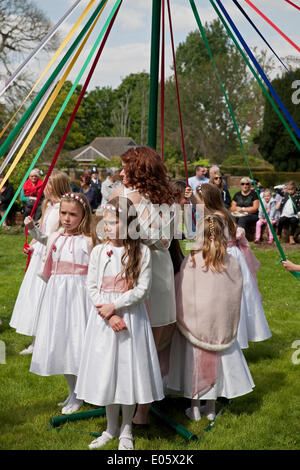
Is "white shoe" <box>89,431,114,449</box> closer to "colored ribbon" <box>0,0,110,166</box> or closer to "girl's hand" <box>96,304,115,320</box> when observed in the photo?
"girl's hand" <box>96,304,115,320</box>

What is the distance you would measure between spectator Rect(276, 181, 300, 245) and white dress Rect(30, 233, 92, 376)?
8309 mm

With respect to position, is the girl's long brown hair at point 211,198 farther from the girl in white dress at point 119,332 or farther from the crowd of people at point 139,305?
the girl in white dress at point 119,332

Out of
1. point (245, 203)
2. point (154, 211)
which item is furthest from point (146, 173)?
point (245, 203)

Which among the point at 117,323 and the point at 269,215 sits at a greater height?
the point at 117,323

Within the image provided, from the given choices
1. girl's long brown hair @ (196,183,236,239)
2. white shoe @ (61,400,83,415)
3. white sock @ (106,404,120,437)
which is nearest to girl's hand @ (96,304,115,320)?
white sock @ (106,404,120,437)

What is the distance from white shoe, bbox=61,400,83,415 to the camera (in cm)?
363

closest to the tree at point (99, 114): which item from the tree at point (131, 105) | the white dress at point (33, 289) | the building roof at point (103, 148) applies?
the tree at point (131, 105)

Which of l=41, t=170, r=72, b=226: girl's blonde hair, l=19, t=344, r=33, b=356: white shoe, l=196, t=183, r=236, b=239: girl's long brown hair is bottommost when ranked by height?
l=19, t=344, r=33, b=356: white shoe

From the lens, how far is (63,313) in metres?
3.58

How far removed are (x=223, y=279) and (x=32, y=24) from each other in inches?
921

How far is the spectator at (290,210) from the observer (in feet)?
37.1

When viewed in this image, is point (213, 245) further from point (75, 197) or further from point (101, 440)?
point (101, 440)

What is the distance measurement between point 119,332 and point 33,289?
187 cm
